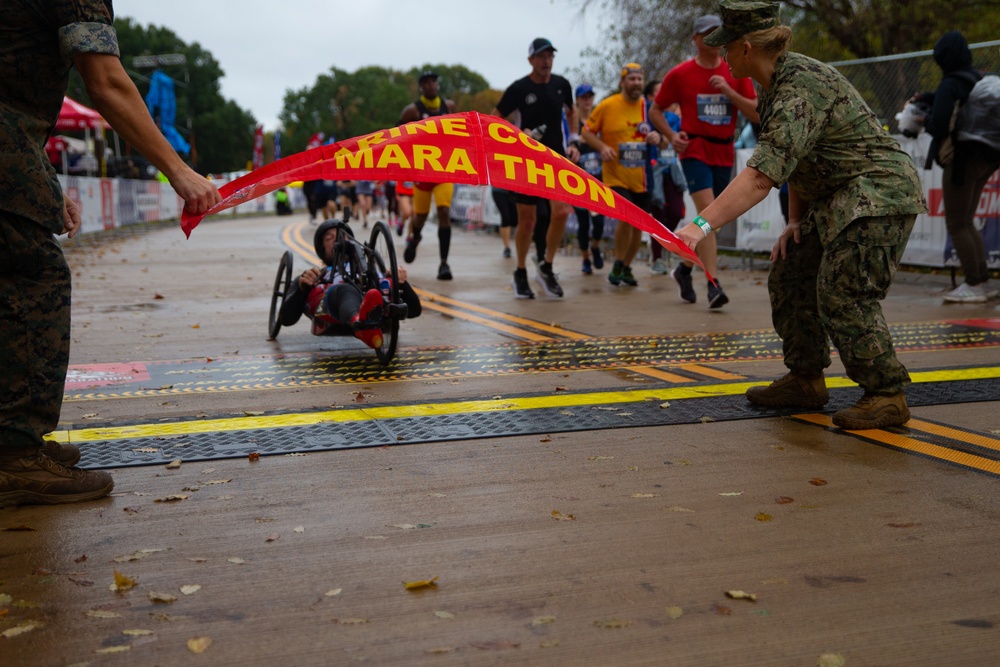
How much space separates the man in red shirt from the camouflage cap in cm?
483

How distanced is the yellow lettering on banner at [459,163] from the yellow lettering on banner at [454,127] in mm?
124

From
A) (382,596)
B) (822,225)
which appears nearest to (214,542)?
(382,596)

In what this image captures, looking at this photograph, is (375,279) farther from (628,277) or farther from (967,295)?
(967,295)

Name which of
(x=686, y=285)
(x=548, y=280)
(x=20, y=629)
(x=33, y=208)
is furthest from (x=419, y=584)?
(x=548, y=280)

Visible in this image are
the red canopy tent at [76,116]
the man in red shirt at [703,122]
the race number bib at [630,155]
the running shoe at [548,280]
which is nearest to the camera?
the man in red shirt at [703,122]

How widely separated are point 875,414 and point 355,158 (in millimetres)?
2615

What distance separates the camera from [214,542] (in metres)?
3.41

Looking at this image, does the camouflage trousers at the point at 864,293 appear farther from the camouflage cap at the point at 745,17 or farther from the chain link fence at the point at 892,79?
the chain link fence at the point at 892,79

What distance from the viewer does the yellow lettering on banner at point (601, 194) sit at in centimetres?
527

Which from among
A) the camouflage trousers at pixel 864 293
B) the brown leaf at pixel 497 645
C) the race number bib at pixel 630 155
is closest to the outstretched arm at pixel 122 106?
the brown leaf at pixel 497 645

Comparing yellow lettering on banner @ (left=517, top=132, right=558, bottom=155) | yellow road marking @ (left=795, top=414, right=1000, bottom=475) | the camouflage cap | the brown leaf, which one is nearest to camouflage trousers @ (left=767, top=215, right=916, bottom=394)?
yellow road marking @ (left=795, top=414, right=1000, bottom=475)

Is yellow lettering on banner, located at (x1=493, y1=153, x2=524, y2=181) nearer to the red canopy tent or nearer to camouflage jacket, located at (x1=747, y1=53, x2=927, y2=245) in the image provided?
camouflage jacket, located at (x1=747, y1=53, x2=927, y2=245)

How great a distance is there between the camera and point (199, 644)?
266 centimetres

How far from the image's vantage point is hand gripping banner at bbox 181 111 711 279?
5.02 metres
